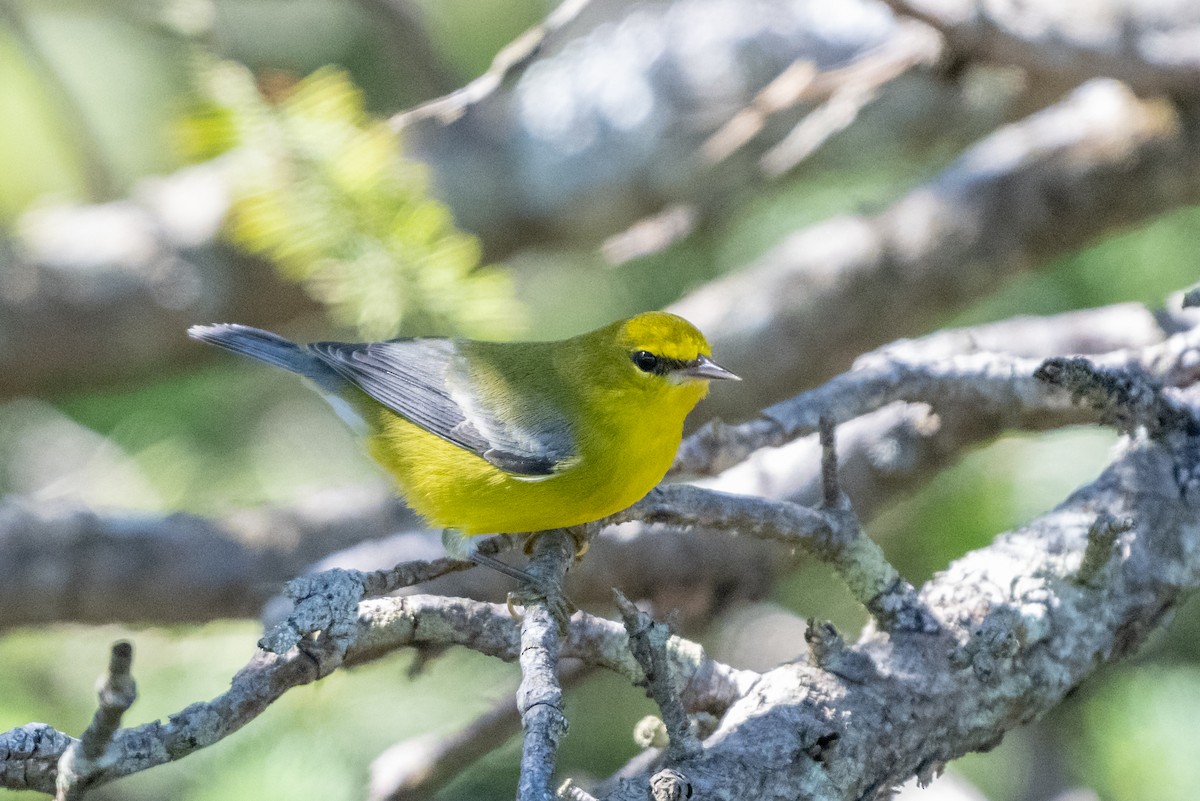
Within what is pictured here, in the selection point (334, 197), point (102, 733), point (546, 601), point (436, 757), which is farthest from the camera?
point (334, 197)

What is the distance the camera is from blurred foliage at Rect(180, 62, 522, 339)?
2.67m

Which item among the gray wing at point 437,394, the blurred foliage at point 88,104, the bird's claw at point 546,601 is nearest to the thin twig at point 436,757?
the bird's claw at point 546,601

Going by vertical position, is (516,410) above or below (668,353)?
above

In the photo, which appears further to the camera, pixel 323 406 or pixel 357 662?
pixel 323 406

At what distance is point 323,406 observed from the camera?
15.1ft

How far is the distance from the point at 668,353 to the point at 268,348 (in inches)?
48.3

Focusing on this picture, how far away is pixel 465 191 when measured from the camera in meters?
4.27

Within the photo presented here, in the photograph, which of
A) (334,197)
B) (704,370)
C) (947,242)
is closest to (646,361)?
(704,370)

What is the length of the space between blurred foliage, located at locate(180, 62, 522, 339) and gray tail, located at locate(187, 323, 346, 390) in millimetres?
312

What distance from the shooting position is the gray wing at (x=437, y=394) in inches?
112

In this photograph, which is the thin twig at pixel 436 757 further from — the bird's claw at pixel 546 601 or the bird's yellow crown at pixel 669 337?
the bird's yellow crown at pixel 669 337

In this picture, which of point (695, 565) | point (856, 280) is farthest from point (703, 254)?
point (695, 565)

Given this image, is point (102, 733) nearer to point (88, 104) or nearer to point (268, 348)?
point (268, 348)

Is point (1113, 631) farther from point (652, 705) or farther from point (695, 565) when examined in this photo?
point (652, 705)
